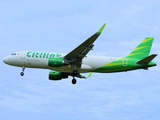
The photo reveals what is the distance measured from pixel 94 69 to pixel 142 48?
8.78 m

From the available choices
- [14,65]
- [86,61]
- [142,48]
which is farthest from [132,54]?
[14,65]

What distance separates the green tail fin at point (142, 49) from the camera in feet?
Result: 242

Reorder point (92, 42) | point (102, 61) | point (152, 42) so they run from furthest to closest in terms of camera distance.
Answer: point (152, 42)
point (102, 61)
point (92, 42)

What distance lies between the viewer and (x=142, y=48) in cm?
7512

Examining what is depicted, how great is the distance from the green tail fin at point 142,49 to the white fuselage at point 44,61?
4.01 meters

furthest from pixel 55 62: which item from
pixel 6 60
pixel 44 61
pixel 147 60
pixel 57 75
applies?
pixel 147 60

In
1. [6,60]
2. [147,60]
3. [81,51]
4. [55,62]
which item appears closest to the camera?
[55,62]

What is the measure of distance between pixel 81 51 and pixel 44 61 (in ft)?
17.3

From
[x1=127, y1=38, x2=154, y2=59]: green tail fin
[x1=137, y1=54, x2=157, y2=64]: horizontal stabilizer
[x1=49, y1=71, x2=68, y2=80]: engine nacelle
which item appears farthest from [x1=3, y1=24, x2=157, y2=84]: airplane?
[x1=49, y1=71, x2=68, y2=80]: engine nacelle

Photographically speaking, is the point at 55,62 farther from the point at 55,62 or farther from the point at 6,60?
the point at 6,60

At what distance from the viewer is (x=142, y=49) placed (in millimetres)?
74938

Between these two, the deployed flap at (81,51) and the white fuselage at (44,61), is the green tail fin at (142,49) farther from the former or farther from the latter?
the deployed flap at (81,51)

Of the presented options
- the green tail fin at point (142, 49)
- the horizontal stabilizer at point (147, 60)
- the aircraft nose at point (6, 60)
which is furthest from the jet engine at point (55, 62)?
the horizontal stabilizer at point (147, 60)

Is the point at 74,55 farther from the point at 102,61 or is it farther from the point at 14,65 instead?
the point at 14,65
